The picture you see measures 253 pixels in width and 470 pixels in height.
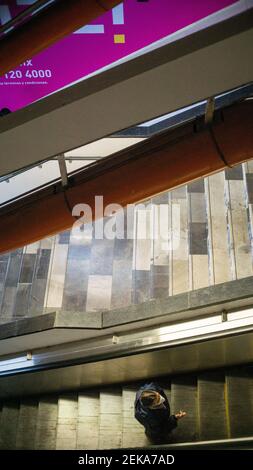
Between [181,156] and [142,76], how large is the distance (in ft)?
1.63

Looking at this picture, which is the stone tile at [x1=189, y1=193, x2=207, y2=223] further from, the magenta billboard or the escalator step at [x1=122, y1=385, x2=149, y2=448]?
the escalator step at [x1=122, y1=385, x2=149, y2=448]

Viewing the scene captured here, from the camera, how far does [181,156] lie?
6.09 ft

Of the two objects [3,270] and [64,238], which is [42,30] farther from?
[3,270]

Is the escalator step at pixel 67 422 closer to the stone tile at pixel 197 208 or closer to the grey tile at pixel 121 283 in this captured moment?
the grey tile at pixel 121 283

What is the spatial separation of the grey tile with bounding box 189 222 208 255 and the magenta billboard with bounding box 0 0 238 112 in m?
1.76

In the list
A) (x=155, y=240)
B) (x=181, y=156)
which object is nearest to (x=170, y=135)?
(x=181, y=156)

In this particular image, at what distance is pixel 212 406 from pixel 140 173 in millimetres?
1729

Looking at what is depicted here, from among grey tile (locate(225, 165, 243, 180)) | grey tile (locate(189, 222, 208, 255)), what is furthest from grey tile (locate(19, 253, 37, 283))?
grey tile (locate(225, 165, 243, 180))

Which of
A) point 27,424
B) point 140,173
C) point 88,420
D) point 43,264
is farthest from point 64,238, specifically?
point 140,173

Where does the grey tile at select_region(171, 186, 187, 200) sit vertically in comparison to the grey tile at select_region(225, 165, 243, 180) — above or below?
below

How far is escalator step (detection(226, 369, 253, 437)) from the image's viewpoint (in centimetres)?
271

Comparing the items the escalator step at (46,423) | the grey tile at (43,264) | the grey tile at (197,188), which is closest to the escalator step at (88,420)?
the escalator step at (46,423)

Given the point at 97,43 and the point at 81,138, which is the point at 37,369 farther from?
the point at 97,43

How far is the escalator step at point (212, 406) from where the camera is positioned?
2.83 meters
